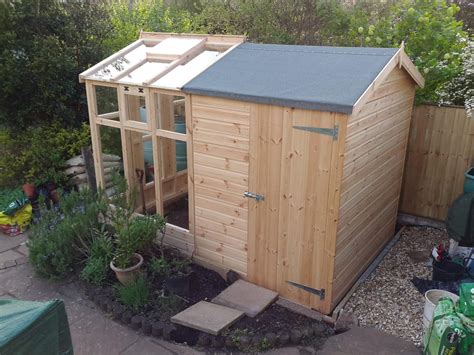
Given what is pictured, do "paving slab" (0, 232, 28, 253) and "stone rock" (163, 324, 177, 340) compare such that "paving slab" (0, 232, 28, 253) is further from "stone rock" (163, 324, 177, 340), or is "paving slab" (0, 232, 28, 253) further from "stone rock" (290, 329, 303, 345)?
"stone rock" (290, 329, 303, 345)

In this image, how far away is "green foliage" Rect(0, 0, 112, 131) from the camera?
23.2 feet

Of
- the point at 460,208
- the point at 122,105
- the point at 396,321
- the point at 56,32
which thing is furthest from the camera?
the point at 56,32

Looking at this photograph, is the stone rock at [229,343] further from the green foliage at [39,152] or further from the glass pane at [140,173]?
the green foliage at [39,152]

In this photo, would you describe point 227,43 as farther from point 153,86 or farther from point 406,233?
point 406,233

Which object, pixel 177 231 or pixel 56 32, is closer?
pixel 177 231

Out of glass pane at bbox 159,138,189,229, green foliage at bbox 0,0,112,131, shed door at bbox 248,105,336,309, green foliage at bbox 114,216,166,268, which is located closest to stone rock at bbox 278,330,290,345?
shed door at bbox 248,105,336,309

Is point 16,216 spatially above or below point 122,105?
below

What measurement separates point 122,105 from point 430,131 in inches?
171

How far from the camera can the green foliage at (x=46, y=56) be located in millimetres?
7066

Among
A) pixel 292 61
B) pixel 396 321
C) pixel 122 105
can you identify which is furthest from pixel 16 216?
pixel 396 321

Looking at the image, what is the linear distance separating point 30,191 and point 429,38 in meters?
6.71

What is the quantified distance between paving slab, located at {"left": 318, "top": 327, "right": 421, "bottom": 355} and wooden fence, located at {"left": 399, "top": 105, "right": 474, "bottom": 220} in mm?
2858

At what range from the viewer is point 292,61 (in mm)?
4930

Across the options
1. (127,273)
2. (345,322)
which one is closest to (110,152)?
(127,273)
